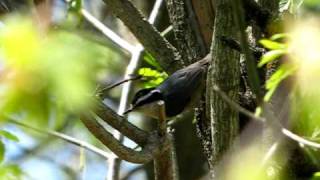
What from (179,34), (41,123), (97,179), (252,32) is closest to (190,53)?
(179,34)

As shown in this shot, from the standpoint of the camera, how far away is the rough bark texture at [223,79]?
1463mm

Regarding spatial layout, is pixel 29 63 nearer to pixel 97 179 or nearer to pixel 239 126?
pixel 239 126

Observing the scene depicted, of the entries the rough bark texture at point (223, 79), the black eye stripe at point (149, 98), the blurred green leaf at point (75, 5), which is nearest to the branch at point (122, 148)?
the rough bark texture at point (223, 79)

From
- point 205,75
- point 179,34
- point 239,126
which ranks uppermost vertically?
point 179,34

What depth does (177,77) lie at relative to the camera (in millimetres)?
1801

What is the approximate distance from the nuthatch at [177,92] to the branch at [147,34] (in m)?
0.06

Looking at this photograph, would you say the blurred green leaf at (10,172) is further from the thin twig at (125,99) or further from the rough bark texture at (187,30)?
the thin twig at (125,99)

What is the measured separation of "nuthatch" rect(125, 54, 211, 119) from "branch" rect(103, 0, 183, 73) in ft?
0.21

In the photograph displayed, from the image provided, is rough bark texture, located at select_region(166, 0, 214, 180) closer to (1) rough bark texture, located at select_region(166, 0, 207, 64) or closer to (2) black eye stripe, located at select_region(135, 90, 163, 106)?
Result: (1) rough bark texture, located at select_region(166, 0, 207, 64)

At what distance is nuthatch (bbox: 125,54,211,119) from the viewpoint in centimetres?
173

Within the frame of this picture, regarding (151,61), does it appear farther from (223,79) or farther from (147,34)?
(223,79)

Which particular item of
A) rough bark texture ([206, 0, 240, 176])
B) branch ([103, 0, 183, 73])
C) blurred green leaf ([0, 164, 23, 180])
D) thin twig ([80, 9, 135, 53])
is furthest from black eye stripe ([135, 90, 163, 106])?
blurred green leaf ([0, 164, 23, 180])

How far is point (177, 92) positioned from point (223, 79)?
45cm

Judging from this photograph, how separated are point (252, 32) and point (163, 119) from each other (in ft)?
1.22
